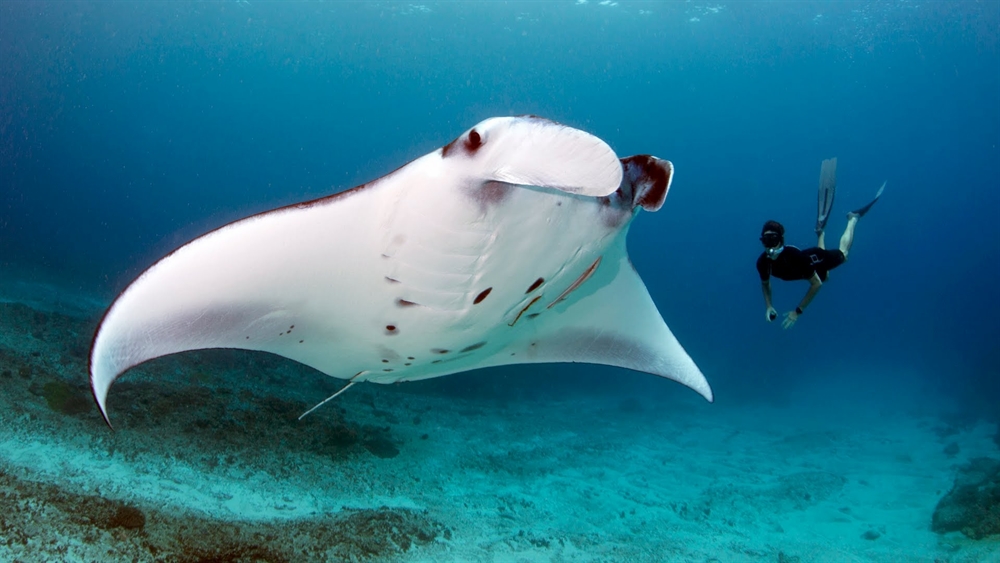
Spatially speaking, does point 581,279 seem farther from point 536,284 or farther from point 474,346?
point 474,346

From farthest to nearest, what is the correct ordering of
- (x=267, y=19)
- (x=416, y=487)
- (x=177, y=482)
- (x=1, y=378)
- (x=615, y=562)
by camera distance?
(x=267, y=19) → (x=416, y=487) → (x=1, y=378) → (x=615, y=562) → (x=177, y=482)

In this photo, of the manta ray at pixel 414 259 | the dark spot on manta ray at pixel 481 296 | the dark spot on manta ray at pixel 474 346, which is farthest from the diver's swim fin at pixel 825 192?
the dark spot on manta ray at pixel 481 296

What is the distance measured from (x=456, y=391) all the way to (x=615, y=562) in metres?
8.49

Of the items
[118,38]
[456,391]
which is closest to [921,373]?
[456,391]

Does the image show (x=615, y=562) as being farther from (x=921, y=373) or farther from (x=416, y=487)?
(x=921, y=373)

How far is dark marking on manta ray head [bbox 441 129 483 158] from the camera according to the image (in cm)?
137

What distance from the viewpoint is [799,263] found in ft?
16.0

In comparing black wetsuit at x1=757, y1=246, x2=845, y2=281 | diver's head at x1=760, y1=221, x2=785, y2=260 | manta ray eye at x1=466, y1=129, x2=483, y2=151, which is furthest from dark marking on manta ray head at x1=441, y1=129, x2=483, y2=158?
black wetsuit at x1=757, y1=246, x2=845, y2=281

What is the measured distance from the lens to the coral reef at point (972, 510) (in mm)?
5312

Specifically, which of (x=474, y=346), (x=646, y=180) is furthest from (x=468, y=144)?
(x=474, y=346)

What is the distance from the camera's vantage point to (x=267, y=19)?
3459 cm

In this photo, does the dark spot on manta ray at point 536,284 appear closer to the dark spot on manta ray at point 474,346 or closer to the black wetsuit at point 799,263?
the dark spot on manta ray at point 474,346

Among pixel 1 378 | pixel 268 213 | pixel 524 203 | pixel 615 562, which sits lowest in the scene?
pixel 1 378

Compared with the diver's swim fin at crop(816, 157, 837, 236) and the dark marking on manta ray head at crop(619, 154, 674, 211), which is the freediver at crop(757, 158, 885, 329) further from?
the dark marking on manta ray head at crop(619, 154, 674, 211)
